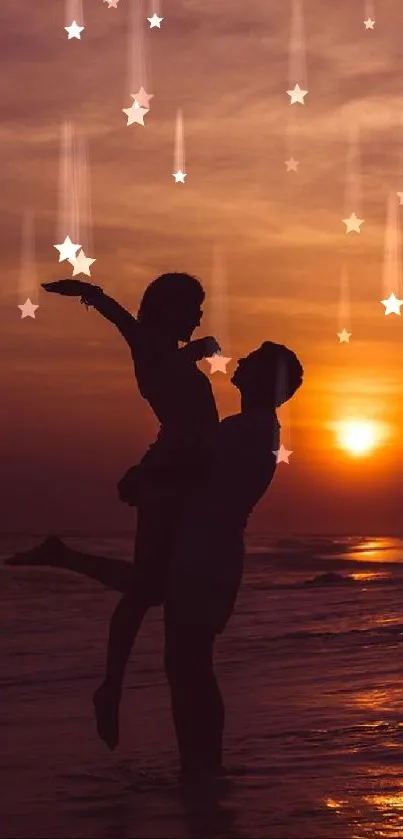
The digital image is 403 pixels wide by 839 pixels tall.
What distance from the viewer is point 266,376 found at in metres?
5.98

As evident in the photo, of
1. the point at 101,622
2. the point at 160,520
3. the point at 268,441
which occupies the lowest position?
the point at 101,622

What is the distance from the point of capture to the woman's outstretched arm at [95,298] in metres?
5.39

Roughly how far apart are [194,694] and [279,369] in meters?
1.53

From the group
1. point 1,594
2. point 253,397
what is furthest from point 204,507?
point 1,594

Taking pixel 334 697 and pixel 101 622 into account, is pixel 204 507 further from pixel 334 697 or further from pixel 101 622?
pixel 101 622

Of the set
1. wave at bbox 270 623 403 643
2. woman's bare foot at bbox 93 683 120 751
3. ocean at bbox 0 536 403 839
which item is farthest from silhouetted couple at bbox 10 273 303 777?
wave at bbox 270 623 403 643

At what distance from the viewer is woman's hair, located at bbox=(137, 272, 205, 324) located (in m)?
5.74

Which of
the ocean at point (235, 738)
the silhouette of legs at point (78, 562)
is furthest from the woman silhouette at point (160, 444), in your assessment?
the ocean at point (235, 738)

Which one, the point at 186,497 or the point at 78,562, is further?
the point at 78,562

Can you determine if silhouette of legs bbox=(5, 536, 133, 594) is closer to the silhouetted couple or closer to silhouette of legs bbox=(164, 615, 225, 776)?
the silhouetted couple

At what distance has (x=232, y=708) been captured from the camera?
876 cm

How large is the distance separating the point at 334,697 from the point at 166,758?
7.57 feet

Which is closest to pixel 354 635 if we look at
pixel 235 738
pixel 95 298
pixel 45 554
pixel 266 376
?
pixel 235 738

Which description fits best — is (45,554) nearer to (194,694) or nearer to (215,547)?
(215,547)
